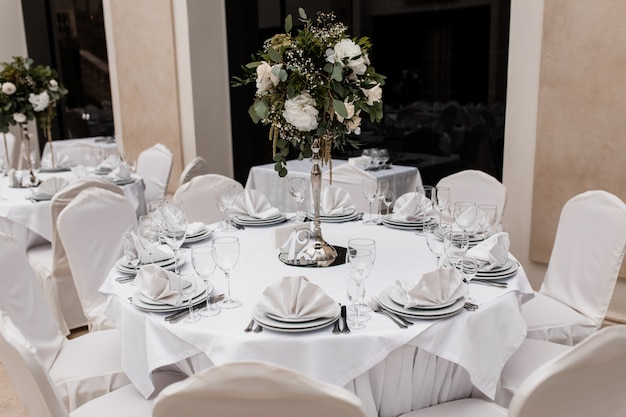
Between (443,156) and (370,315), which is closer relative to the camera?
(370,315)

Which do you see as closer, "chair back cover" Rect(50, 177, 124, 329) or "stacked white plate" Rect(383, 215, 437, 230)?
"stacked white plate" Rect(383, 215, 437, 230)

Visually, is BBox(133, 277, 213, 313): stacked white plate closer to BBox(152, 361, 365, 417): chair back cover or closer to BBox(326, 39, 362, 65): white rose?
BBox(152, 361, 365, 417): chair back cover

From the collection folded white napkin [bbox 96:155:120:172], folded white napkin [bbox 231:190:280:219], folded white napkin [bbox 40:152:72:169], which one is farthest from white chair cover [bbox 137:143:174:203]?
folded white napkin [bbox 231:190:280:219]

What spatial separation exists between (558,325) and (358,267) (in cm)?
129

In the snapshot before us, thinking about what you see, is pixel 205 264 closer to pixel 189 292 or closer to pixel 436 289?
pixel 189 292

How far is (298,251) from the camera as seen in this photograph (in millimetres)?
2518

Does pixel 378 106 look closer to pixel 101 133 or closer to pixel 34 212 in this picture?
pixel 34 212

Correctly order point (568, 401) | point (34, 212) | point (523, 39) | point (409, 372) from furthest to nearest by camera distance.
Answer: point (523, 39) → point (34, 212) → point (409, 372) → point (568, 401)

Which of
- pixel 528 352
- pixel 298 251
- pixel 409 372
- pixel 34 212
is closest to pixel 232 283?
pixel 298 251

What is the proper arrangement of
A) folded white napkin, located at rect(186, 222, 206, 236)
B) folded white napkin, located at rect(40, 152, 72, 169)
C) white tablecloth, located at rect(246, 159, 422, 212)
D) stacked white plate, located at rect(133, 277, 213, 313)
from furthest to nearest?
folded white napkin, located at rect(40, 152, 72, 169) < white tablecloth, located at rect(246, 159, 422, 212) < folded white napkin, located at rect(186, 222, 206, 236) < stacked white plate, located at rect(133, 277, 213, 313)

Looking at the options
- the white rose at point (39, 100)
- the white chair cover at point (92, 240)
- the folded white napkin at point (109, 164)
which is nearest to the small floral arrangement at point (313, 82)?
the white chair cover at point (92, 240)

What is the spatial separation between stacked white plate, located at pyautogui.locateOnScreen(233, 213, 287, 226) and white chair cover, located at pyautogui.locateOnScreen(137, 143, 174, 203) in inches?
107

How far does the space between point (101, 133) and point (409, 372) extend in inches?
328

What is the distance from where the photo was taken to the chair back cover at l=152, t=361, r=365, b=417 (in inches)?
47.6
